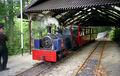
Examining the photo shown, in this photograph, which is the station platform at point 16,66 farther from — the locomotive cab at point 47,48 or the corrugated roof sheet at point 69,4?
the corrugated roof sheet at point 69,4

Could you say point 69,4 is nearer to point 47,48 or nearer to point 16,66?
point 47,48

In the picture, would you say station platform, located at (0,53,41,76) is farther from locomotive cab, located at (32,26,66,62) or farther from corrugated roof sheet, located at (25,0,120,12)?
corrugated roof sheet, located at (25,0,120,12)

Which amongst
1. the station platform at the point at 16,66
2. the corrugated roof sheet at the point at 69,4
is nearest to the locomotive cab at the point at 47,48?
the station platform at the point at 16,66

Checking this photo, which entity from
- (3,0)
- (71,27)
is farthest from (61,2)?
(3,0)

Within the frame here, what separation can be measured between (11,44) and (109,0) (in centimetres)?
983

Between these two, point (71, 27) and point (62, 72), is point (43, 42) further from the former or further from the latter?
point (71, 27)

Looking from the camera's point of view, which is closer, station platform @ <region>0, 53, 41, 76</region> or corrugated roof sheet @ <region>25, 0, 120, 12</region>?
station platform @ <region>0, 53, 41, 76</region>

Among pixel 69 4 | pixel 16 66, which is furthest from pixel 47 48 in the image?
pixel 69 4

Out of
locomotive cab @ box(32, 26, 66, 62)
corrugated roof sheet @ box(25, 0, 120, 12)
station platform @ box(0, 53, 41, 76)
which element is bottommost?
station platform @ box(0, 53, 41, 76)

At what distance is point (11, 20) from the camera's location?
42.2ft

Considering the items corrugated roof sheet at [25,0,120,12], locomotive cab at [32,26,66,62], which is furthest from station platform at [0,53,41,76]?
corrugated roof sheet at [25,0,120,12]

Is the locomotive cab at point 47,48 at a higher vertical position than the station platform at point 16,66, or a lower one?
higher

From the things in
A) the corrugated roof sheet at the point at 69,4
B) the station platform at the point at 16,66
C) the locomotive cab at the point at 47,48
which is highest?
the corrugated roof sheet at the point at 69,4

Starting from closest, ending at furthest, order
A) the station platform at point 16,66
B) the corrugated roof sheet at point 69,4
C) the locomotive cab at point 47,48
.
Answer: the station platform at point 16,66
the locomotive cab at point 47,48
the corrugated roof sheet at point 69,4
